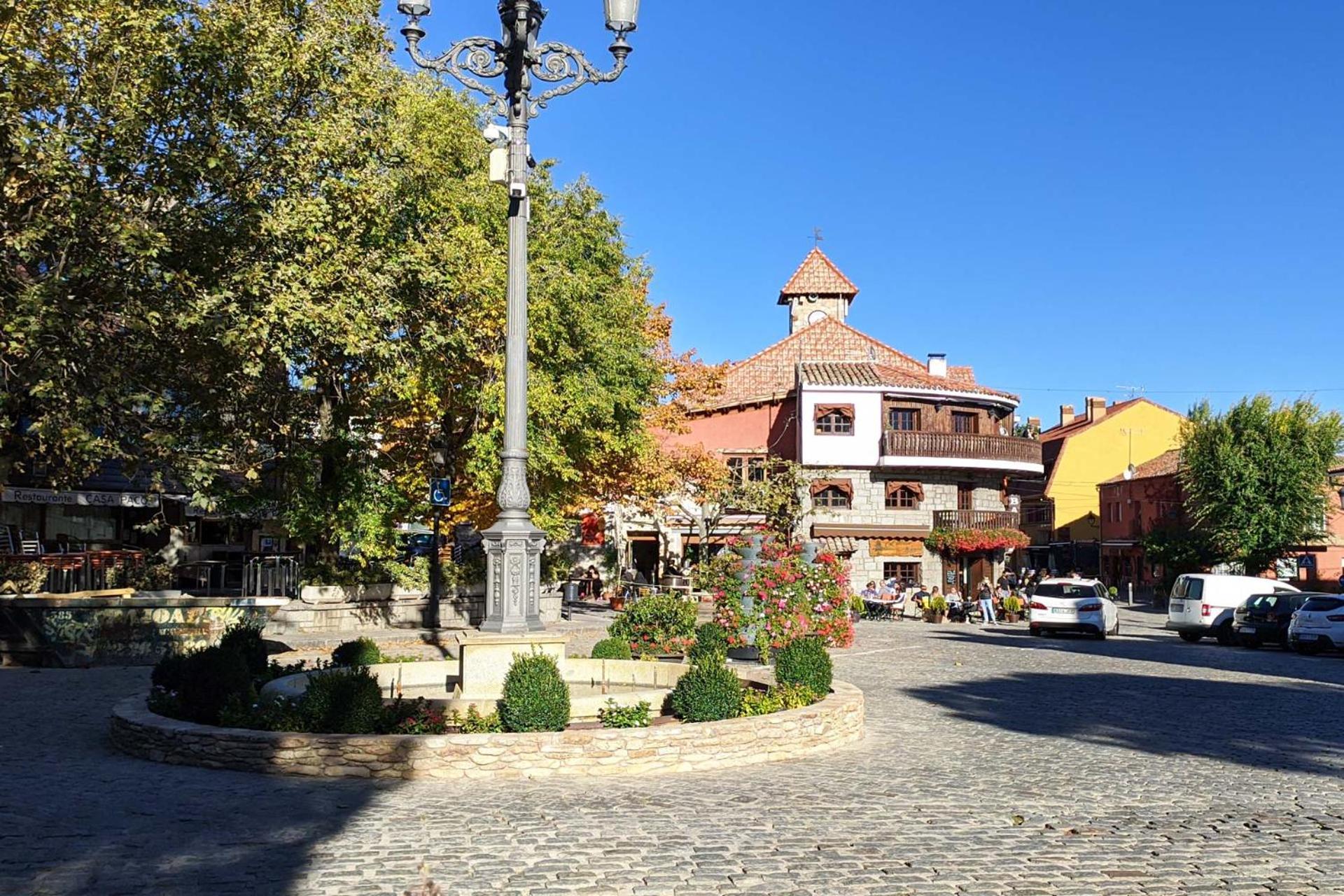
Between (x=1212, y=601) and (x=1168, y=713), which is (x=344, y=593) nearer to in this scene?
(x=1168, y=713)

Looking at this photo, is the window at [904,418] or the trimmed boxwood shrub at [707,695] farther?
the window at [904,418]

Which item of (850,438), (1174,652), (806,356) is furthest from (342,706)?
(806,356)

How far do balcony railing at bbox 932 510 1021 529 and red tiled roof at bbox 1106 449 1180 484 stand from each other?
34.7 feet

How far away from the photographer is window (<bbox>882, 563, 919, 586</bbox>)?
42.2 meters

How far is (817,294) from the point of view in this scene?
192ft

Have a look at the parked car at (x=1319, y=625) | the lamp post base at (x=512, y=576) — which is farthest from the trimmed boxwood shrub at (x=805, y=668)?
the parked car at (x=1319, y=625)

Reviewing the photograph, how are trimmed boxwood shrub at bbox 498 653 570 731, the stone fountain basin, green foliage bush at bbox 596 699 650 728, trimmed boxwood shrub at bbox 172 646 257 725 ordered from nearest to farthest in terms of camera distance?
trimmed boxwood shrub at bbox 498 653 570 731
green foliage bush at bbox 596 699 650 728
trimmed boxwood shrub at bbox 172 646 257 725
the stone fountain basin

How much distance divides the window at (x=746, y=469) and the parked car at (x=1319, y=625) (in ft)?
58.9

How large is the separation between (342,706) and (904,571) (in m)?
34.9

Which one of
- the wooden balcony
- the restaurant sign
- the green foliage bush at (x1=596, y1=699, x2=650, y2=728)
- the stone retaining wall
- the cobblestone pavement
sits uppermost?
the wooden balcony

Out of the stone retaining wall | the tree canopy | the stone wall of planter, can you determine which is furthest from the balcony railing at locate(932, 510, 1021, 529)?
the stone retaining wall

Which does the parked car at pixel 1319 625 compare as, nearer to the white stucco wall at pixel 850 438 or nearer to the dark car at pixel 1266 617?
the dark car at pixel 1266 617

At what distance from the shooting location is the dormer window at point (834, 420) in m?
42.2

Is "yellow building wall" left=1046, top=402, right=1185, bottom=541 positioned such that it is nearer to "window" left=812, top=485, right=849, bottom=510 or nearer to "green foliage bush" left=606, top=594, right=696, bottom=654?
"window" left=812, top=485, right=849, bottom=510
